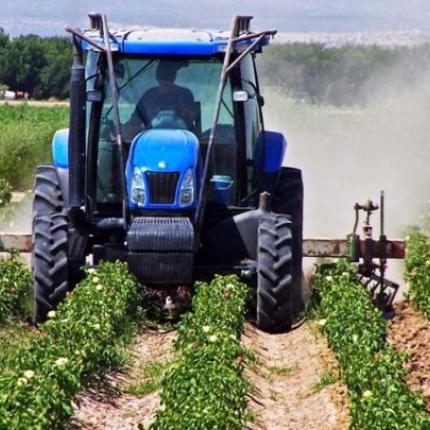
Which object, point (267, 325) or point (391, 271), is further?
point (391, 271)

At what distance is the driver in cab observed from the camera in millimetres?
11469

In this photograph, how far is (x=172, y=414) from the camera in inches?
297

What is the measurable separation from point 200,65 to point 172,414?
4.62 m

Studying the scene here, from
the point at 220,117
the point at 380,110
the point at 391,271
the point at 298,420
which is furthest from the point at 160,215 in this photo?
the point at 380,110

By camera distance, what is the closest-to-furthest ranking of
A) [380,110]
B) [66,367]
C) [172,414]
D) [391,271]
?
[172,414]
[66,367]
[391,271]
[380,110]

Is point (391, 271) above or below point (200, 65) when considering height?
below

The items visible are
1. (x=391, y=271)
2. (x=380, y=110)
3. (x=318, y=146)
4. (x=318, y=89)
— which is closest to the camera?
(x=391, y=271)

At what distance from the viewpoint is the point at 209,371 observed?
8.21 meters

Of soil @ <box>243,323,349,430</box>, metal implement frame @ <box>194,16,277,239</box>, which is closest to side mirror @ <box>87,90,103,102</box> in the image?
metal implement frame @ <box>194,16,277,239</box>

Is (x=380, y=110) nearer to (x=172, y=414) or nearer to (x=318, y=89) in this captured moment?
(x=318, y=89)

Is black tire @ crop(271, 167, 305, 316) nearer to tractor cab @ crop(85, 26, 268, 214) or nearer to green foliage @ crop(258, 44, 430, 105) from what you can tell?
tractor cab @ crop(85, 26, 268, 214)

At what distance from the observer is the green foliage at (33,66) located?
81.2 meters

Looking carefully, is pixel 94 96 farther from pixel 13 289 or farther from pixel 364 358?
pixel 364 358

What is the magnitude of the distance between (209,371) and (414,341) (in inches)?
133
